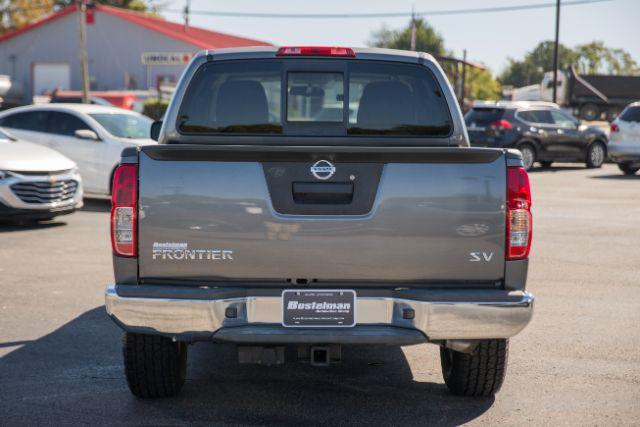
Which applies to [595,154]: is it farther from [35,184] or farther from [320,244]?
[320,244]

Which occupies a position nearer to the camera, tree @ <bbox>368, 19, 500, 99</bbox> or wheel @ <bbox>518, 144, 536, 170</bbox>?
wheel @ <bbox>518, 144, 536, 170</bbox>

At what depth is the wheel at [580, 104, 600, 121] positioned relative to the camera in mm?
51031

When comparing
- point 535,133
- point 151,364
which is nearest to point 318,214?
point 151,364

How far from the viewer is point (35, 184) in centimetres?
1232

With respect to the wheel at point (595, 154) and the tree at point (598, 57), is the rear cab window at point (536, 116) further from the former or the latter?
the tree at point (598, 57)

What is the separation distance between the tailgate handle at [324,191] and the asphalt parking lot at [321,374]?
115 cm

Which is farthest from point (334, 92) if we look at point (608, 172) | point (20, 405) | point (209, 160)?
point (608, 172)

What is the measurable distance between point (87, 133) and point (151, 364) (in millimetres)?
10302

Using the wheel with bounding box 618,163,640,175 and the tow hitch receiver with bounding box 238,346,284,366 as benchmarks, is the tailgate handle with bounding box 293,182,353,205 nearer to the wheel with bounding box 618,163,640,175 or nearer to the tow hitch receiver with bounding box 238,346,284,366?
the tow hitch receiver with bounding box 238,346,284,366

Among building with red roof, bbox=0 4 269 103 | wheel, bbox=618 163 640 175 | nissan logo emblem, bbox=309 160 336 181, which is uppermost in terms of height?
building with red roof, bbox=0 4 269 103

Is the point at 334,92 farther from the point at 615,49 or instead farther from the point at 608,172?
the point at 615,49

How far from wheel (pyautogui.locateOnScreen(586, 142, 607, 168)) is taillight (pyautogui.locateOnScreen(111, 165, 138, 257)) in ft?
73.4

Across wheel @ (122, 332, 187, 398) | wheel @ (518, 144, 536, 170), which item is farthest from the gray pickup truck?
wheel @ (518, 144, 536, 170)

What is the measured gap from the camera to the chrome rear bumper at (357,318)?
4.48m
